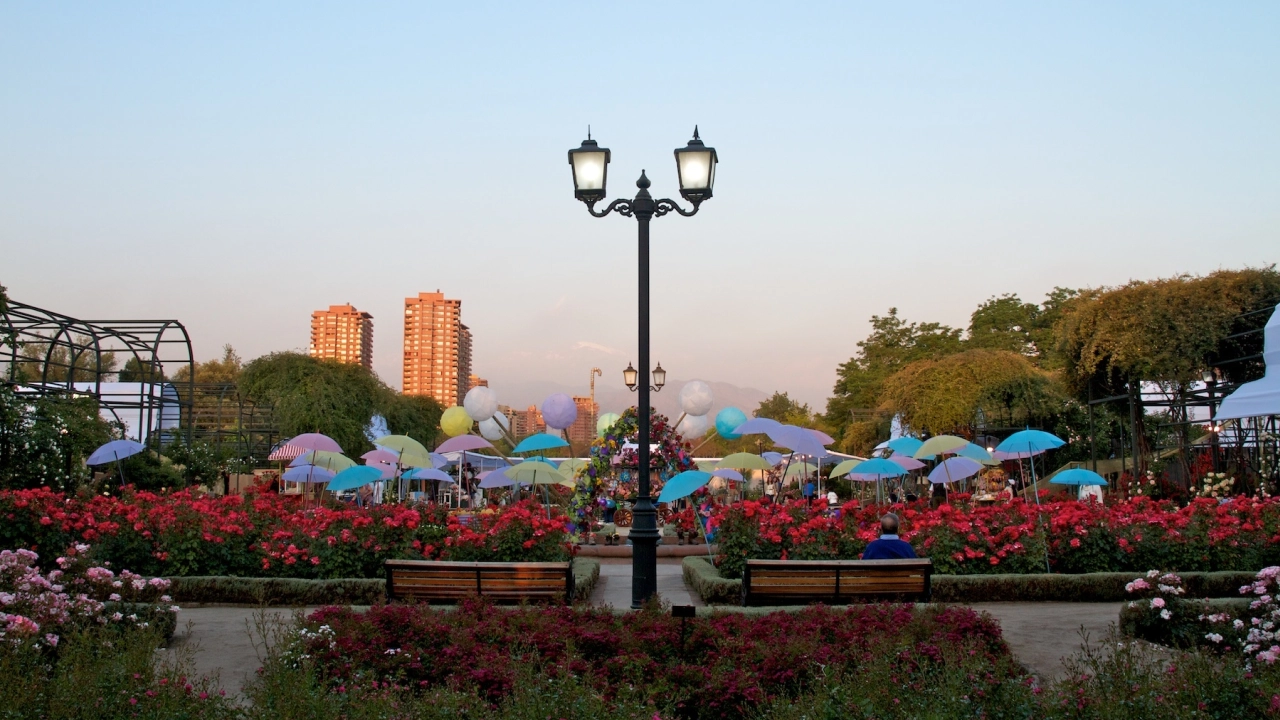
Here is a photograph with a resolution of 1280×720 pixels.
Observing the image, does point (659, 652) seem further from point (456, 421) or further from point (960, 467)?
point (456, 421)

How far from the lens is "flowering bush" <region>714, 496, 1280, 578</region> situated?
1212 cm

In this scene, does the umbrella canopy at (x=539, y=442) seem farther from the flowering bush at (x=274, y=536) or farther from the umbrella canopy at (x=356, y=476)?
the flowering bush at (x=274, y=536)

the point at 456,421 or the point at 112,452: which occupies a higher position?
the point at 456,421

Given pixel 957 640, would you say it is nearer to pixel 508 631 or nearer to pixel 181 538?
pixel 508 631

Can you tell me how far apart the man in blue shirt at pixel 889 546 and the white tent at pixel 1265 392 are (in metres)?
10.4

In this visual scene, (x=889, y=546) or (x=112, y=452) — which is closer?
(x=889, y=546)

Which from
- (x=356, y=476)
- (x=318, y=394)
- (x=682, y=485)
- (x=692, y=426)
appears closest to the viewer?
(x=682, y=485)

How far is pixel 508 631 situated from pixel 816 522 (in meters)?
5.41

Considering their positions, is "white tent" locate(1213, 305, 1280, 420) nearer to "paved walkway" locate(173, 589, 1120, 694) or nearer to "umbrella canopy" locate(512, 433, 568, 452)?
"paved walkway" locate(173, 589, 1120, 694)

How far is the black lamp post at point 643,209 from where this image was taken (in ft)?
31.9

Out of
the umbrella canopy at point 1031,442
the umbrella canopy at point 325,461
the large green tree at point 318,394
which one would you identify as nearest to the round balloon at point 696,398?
the umbrella canopy at point 1031,442

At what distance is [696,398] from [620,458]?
2550 millimetres

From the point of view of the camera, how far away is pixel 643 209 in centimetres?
1019

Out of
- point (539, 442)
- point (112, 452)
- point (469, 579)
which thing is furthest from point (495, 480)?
point (469, 579)
